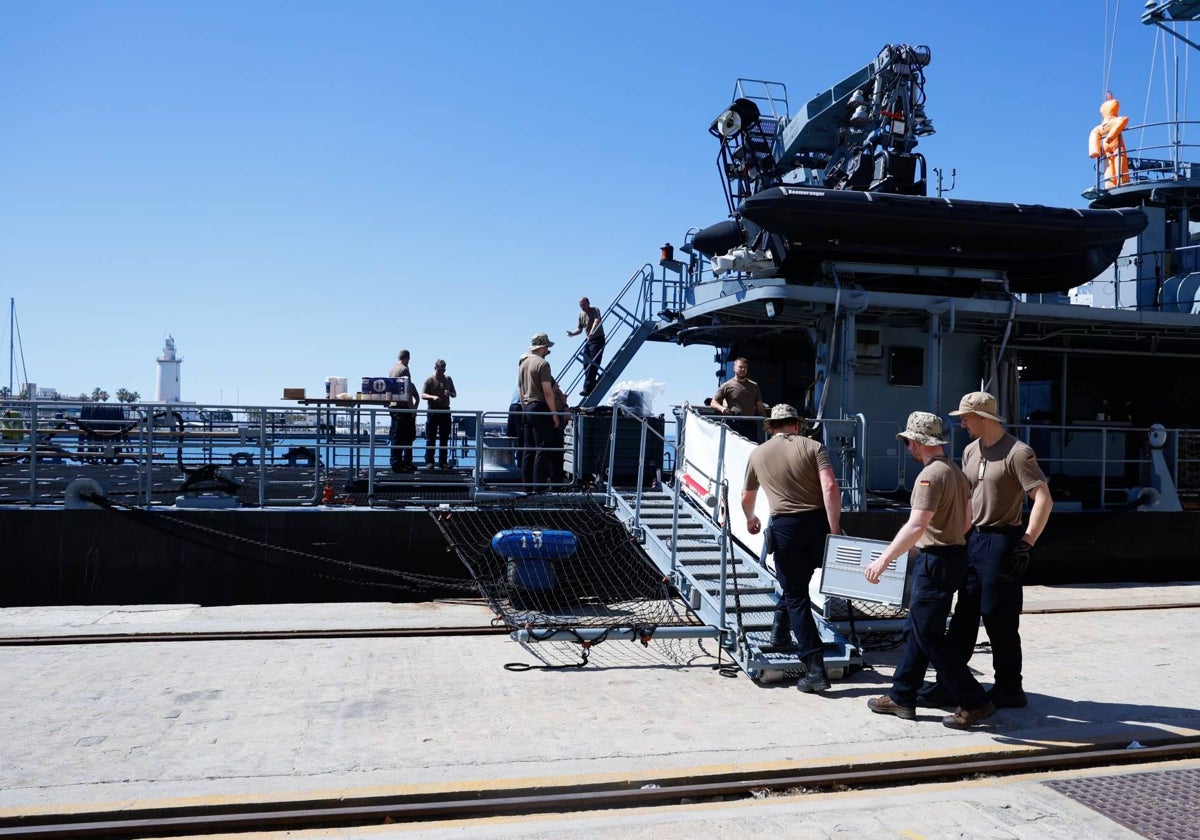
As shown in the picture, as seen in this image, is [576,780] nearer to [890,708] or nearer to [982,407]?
[890,708]

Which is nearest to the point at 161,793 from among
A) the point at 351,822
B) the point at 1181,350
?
the point at 351,822

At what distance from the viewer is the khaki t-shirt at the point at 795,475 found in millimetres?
6457

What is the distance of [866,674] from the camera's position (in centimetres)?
715

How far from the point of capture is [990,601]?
5.85 meters

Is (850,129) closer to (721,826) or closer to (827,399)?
(827,399)

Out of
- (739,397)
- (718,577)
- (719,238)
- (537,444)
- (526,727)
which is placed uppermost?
(719,238)

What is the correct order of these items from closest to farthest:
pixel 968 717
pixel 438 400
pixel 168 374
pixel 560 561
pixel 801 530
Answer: pixel 968 717 < pixel 801 530 < pixel 560 561 < pixel 438 400 < pixel 168 374

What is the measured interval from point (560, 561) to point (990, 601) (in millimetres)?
4882

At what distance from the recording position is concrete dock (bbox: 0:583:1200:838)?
443cm

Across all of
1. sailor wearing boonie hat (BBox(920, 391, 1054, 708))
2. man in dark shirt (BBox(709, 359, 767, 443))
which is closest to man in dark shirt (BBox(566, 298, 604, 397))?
man in dark shirt (BBox(709, 359, 767, 443))

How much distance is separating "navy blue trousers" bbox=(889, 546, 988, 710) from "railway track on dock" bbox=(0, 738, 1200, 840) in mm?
547

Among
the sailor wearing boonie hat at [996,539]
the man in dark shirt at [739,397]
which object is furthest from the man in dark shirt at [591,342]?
the sailor wearing boonie hat at [996,539]

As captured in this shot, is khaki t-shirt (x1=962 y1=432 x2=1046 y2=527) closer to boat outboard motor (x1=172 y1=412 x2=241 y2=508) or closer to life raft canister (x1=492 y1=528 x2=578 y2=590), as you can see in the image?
life raft canister (x1=492 y1=528 x2=578 y2=590)

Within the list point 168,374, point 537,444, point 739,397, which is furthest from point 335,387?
point 168,374
